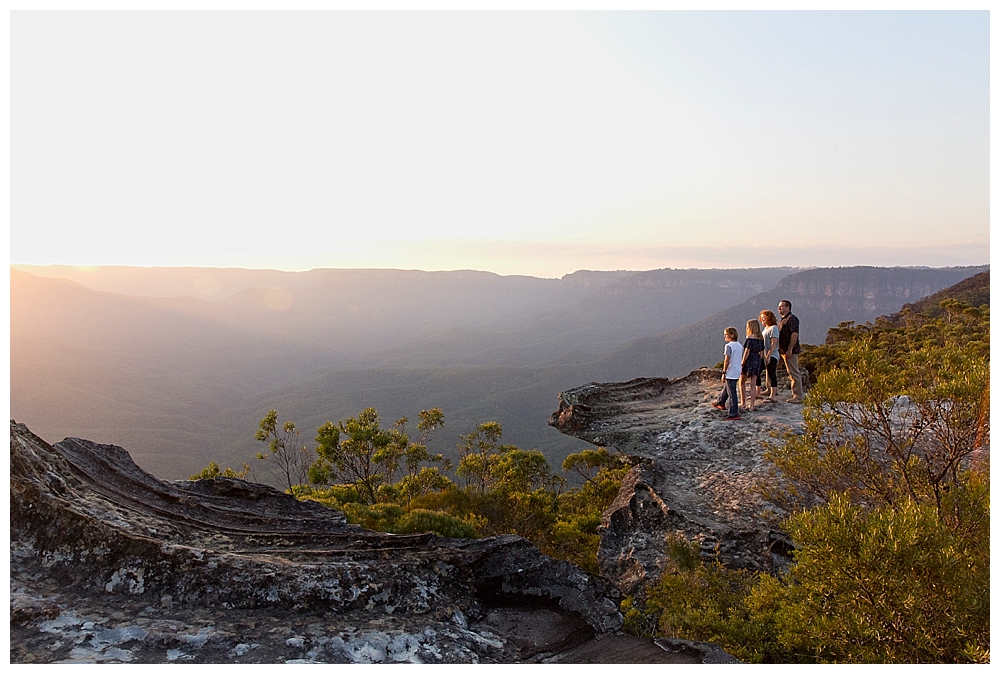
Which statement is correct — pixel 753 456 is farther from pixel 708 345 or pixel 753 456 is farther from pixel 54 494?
pixel 708 345

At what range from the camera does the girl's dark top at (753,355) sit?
33.8 feet

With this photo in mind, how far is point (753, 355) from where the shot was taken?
10609 mm

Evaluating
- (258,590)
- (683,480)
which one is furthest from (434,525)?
(683,480)

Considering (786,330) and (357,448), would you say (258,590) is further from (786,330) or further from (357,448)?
(357,448)

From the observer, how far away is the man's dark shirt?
1029 cm

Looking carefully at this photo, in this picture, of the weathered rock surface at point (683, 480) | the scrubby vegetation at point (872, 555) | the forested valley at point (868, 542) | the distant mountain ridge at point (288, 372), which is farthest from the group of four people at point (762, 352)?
the distant mountain ridge at point (288, 372)

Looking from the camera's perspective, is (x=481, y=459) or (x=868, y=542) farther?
(x=481, y=459)

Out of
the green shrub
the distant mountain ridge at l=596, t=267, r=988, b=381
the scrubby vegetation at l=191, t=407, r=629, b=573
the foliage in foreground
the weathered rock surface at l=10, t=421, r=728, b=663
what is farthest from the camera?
the distant mountain ridge at l=596, t=267, r=988, b=381

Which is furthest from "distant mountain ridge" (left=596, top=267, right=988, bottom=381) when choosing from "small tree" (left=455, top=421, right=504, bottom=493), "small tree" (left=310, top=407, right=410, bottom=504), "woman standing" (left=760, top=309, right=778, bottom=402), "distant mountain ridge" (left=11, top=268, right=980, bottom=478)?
"woman standing" (left=760, top=309, right=778, bottom=402)

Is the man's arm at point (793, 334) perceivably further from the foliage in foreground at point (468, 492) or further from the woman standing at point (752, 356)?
the foliage in foreground at point (468, 492)

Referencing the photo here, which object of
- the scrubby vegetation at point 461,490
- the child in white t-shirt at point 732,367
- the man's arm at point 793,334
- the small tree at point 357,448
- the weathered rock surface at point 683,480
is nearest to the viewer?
the weathered rock surface at point 683,480

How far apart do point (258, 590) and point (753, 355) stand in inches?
386

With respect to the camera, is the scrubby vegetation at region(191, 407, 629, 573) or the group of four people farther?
the scrubby vegetation at region(191, 407, 629, 573)

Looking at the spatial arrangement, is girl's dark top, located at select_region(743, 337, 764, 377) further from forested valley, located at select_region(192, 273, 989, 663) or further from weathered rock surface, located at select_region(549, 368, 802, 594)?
forested valley, located at select_region(192, 273, 989, 663)
